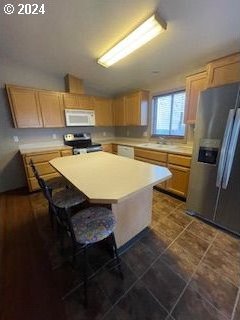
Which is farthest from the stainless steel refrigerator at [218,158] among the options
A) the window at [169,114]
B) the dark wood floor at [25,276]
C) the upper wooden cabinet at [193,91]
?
the dark wood floor at [25,276]

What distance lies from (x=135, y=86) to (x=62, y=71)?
187cm

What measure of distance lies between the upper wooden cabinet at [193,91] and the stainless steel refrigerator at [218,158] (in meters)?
0.59

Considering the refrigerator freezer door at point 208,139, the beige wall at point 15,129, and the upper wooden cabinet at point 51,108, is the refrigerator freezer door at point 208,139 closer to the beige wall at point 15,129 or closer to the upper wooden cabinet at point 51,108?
the beige wall at point 15,129

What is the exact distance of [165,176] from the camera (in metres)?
1.45

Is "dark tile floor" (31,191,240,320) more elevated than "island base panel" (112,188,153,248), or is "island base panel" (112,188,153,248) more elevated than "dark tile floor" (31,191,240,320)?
"island base panel" (112,188,153,248)

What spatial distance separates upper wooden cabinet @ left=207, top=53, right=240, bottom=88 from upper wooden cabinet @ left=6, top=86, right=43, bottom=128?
10.7 feet

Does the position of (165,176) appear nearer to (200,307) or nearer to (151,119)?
(200,307)

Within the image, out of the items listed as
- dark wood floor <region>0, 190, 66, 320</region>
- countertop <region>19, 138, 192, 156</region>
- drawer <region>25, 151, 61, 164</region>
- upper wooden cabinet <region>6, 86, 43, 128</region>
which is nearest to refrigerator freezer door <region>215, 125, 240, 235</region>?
countertop <region>19, 138, 192, 156</region>

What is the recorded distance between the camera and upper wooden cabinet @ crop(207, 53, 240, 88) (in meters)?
1.99

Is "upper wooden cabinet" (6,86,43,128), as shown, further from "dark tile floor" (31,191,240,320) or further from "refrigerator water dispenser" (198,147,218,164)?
"refrigerator water dispenser" (198,147,218,164)

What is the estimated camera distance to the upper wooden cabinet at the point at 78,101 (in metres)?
3.54

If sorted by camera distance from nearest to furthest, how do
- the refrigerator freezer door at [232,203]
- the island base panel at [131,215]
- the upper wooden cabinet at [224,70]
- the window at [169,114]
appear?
the island base panel at [131,215] → the refrigerator freezer door at [232,203] → the upper wooden cabinet at [224,70] → the window at [169,114]

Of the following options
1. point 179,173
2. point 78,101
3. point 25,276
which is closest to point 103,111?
point 78,101

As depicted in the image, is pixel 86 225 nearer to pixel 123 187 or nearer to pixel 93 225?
pixel 93 225
